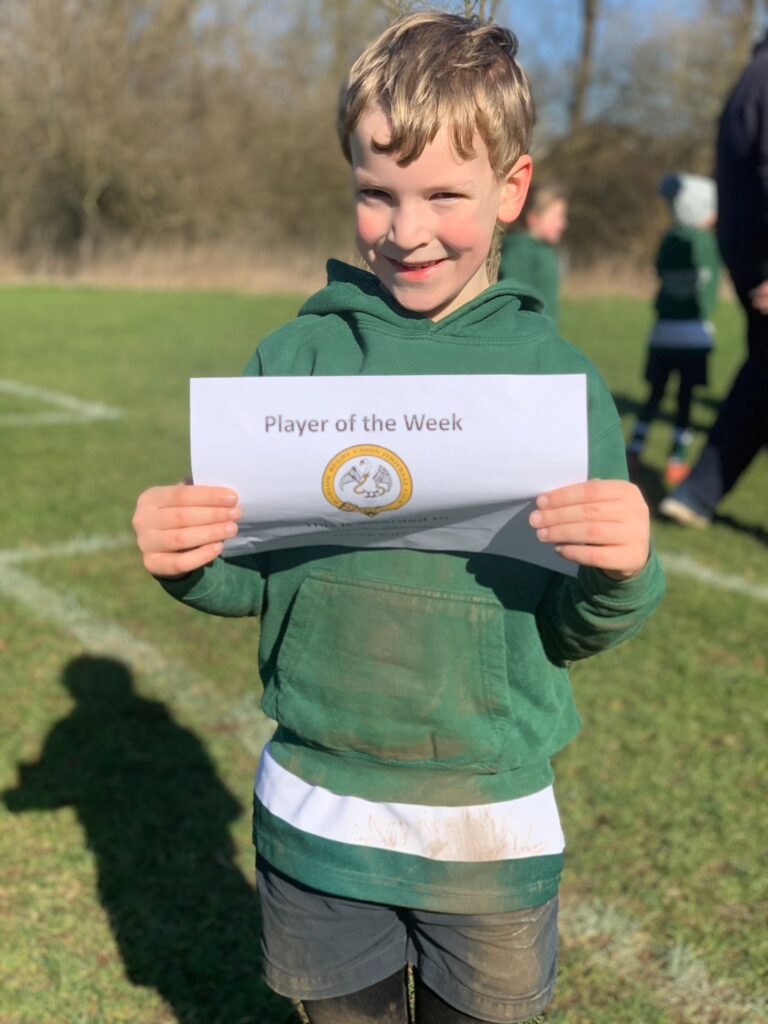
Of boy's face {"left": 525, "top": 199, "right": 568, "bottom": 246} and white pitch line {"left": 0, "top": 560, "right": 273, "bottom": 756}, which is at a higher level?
boy's face {"left": 525, "top": 199, "right": 568, "bottom": 246}

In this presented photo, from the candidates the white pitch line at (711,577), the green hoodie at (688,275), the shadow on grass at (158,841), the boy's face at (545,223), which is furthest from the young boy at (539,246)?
the shadow on grass at (158,841)

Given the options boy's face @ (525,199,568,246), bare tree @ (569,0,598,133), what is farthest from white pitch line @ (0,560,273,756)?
bare tree @ (569,0,598,133)

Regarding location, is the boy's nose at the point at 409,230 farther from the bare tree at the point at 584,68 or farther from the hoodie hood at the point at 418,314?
the bare tree at the point at 584,68

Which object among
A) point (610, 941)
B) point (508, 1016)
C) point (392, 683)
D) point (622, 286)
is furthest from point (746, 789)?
point (622, 286)

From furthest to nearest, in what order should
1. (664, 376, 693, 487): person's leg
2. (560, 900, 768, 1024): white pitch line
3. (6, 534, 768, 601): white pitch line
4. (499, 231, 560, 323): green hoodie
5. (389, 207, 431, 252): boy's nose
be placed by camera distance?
(664, 376, 693, 487): person's leg < (499, 231, 560, 323): green hoodie < (6, 534, 768, 601): white pitch line < (560, 900, 768, 1024): white pitch line < (389, 207, 431, 252): boy's nose

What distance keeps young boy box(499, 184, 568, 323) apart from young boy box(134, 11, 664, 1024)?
3.96 meters

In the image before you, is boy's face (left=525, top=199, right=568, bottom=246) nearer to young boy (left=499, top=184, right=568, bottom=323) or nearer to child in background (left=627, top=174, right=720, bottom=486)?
young boy (left=499, top=184, right=568, bottom=323)

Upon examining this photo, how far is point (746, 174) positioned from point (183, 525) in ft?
12.3

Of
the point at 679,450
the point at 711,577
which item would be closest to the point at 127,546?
the point at 711,577

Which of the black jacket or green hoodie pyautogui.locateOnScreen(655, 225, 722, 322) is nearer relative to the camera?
the black jacket

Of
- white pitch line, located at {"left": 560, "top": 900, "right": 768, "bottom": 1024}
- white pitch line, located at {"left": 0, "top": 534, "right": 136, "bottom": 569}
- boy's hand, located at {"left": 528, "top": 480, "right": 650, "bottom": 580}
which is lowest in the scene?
white pitch line, located at {"left": 0, "top": 534, "right": 136, "bottom": 569}

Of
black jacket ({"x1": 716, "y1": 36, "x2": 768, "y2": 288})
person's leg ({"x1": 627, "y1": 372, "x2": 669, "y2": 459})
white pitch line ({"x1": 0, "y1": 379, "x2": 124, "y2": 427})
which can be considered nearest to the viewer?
black jacket ({"x1": 716, "y1": 36, "x2": 768, "y2": 288})

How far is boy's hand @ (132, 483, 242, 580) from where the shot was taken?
1322 millimetres

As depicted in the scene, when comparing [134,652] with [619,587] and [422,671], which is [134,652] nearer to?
[422,671]
